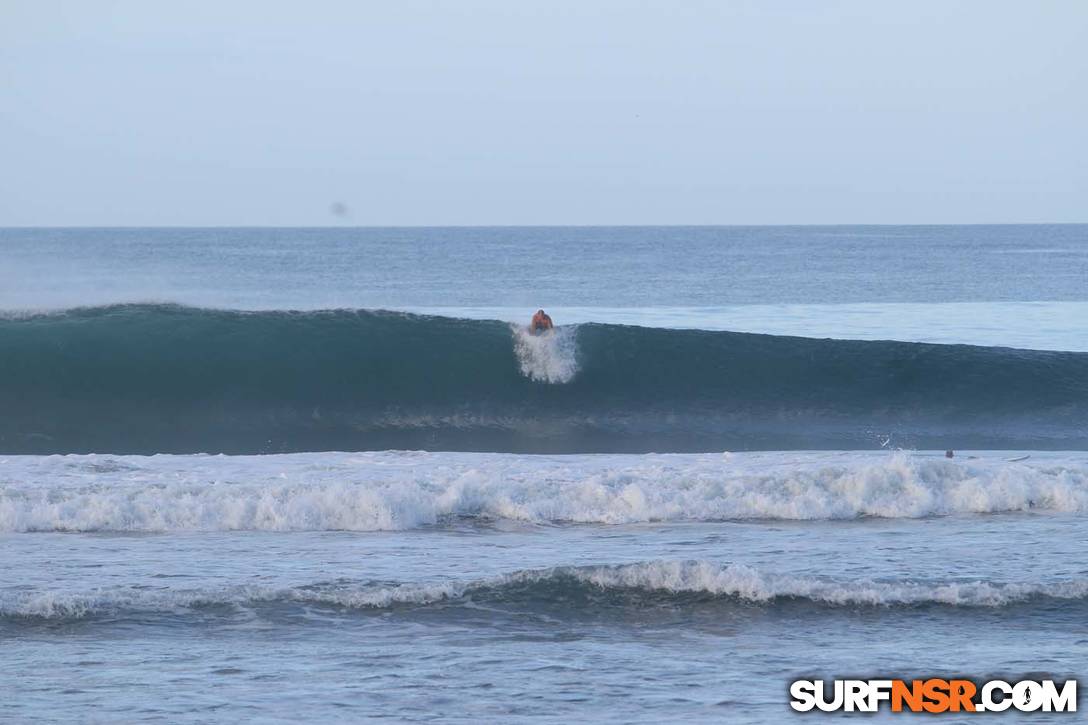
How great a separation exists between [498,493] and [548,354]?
290 inches

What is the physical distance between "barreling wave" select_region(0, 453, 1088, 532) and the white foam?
5567mm

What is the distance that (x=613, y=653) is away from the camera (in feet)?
22.6

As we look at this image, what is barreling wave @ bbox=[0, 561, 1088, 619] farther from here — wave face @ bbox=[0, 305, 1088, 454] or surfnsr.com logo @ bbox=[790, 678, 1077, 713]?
wave face @ bbox=[0, 305, 1088, 454]

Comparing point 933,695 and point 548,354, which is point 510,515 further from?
point 548,354

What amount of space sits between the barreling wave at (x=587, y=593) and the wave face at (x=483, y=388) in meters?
7.19

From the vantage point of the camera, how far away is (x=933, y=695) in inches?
241

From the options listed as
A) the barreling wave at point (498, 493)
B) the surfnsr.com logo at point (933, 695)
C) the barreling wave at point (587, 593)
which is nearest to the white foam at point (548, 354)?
the barreling wave at point (498, 493)

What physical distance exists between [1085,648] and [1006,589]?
926 millimetres

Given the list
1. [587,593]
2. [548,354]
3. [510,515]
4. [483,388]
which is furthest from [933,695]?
[548,354]

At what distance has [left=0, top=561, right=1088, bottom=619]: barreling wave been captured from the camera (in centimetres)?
766

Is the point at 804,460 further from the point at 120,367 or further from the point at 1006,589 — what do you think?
the point at 120,367

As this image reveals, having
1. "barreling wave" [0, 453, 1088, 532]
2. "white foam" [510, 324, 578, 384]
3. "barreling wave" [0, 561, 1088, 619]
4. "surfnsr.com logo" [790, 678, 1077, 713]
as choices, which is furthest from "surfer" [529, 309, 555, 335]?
"surfnsr.com logo" [790, 678, 1077, 713]

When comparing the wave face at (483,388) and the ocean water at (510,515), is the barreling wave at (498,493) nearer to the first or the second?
the ocean water at (510,515)

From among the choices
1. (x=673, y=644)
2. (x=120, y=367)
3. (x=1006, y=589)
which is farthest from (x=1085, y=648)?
(x=120, y=367)
